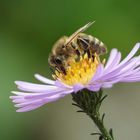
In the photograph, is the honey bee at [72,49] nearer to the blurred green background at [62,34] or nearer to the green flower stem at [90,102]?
the green flower stem at [90,102]

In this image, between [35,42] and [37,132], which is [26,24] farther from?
[37,132]

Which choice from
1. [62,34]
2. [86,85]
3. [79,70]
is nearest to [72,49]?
[79,70]

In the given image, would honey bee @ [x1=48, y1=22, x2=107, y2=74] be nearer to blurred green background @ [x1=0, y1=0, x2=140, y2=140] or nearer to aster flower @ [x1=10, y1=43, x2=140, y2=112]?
aster flower @ [x1=10, y1=43, x2=140, y2=112]

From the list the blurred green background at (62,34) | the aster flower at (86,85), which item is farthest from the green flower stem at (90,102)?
the blurred green background at (62,34)

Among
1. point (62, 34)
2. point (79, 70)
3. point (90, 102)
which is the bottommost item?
point (90, 102)

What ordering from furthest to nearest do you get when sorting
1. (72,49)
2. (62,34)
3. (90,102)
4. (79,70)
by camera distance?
(62,34) → (79,70) → (72,49) → (90,102)

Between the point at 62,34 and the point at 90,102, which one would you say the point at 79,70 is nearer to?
the point at 90,102

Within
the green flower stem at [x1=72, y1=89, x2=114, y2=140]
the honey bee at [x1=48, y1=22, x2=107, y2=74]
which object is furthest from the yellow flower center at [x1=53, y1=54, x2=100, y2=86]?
the green flower stem at [x1=72, y1=89, x2=114, y2=140]
